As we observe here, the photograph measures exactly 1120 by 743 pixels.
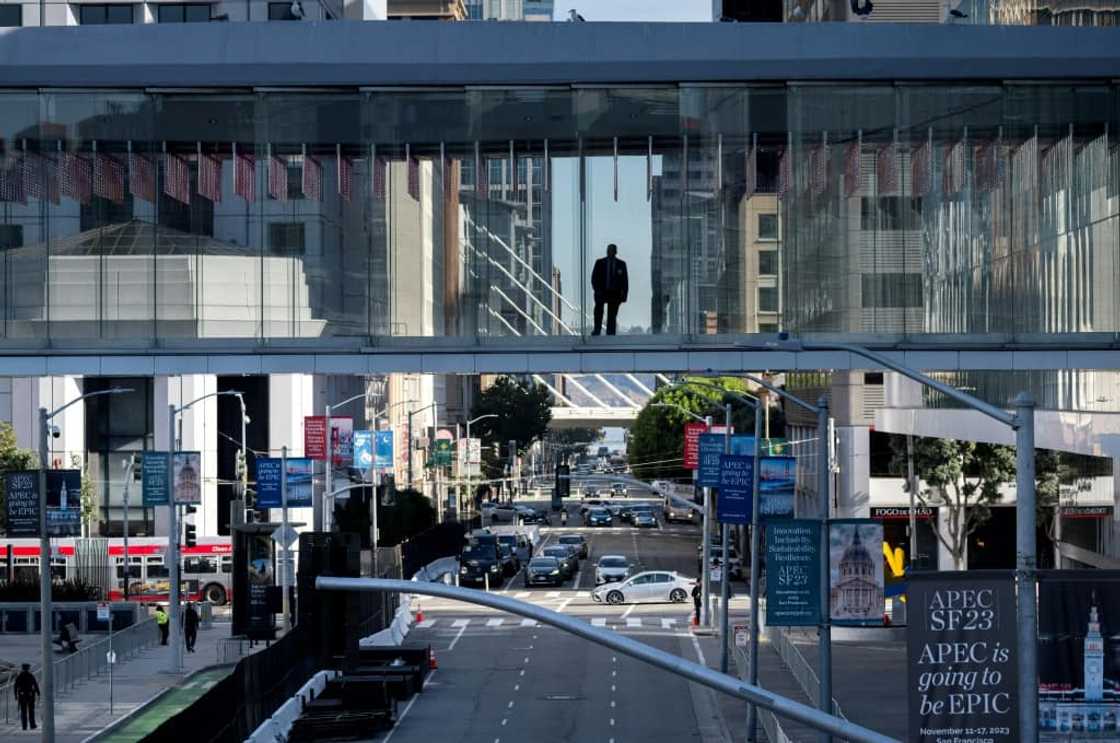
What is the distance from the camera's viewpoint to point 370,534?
90.4 meters

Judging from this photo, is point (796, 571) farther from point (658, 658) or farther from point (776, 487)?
point (658, 658)

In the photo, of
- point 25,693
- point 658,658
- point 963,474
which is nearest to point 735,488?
point 25,693

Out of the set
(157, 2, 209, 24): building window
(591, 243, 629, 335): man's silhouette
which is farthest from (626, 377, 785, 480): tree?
(591, 243, 629, 335): man's silhouette

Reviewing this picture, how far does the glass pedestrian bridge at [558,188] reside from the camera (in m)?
31.8

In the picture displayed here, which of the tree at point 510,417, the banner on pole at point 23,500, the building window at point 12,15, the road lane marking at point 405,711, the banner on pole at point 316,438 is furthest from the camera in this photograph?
the tree at point 510,417

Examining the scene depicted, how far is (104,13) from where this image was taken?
102375mm

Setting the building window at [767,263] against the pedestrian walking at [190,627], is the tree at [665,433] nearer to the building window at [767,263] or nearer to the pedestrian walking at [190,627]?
the pedestrian walking at [190,627]

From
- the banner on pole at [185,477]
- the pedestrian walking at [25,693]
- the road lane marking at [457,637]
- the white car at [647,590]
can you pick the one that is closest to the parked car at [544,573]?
the white car at [647,590]

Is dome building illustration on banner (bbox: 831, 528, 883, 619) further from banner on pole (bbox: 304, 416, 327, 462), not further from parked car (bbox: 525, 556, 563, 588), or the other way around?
parked car (bbox: 525, 556, 563, 588)

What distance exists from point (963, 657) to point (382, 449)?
179 feet

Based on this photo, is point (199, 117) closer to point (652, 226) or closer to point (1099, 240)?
point (652, 226)

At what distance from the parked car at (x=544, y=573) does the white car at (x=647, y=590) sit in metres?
4.75

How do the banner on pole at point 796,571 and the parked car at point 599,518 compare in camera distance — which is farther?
the parked car at point 599,518

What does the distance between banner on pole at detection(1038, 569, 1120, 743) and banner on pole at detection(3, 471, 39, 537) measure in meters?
22.6
